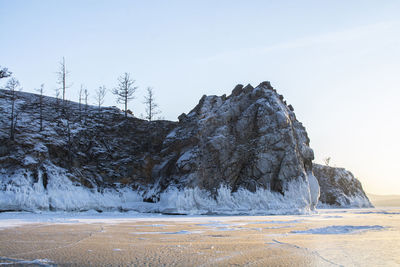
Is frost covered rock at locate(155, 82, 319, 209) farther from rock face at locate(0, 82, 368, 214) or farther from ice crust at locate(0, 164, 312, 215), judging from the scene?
ice crust at locate(0, 164, 312, 215)

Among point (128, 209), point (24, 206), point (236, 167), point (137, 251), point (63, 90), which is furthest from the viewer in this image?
point (63, 90)

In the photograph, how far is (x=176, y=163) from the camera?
108ft

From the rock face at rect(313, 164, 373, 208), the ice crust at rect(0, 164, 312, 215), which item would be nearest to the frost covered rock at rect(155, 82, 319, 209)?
the ice crust at rect(0, 164, 312, 215)

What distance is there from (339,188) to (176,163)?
50055 mm

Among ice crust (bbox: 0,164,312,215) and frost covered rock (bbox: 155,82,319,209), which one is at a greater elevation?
frost covered rock (bbox: 155,82,319,209)

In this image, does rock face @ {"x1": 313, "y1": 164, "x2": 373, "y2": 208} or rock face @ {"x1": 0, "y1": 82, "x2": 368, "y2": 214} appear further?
rock face @ {"x1": 313, "y1": 164, "x2": 373, "y2": 208}

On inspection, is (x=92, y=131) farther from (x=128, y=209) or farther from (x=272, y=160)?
(x=272, y=160)

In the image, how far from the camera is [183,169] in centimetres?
3180

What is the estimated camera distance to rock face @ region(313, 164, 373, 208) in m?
67.2

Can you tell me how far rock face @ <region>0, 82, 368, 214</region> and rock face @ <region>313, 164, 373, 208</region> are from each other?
32509 millimetres

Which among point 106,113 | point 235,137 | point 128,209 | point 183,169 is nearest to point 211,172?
point 183,169

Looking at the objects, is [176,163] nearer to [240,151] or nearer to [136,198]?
[136,198]

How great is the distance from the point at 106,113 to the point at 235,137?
1959 centimetres

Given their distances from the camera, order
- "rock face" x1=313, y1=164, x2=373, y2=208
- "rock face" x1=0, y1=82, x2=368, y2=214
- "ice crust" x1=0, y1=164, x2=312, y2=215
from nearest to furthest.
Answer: "ice crust" x1=0, y1=164, x2=312, y2=215 < "rock face" x1=0, y1=82, x2=368, y2=214 < "rock face" x1=313, y1=164, x2=373, y2=208
